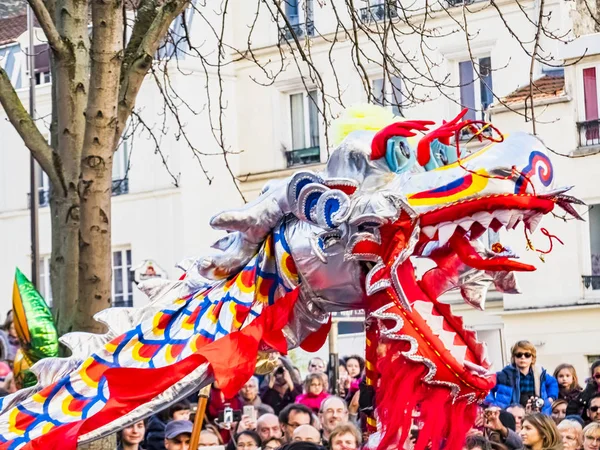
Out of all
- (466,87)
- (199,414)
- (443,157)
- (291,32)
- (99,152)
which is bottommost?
(199,414)

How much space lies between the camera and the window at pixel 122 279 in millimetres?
30516

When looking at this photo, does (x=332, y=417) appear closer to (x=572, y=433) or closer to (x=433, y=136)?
(x=572, y=433)

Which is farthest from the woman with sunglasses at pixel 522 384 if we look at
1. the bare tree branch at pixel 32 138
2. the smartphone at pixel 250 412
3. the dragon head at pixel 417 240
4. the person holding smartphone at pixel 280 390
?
the dragon head at pixel 417 240

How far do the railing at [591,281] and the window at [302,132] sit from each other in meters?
6.77

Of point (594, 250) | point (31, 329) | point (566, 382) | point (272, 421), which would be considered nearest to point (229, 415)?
point (272, 421)

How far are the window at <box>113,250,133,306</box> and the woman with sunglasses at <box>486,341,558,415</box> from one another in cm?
2032

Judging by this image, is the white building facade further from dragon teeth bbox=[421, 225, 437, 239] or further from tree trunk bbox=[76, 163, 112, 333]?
dragon teeth bbox=[421, 225, 437, 239]

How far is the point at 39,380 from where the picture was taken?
18.5ft

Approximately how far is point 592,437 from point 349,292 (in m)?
4.25

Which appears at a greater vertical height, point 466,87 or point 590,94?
point 466,87

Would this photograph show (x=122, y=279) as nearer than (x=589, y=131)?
No

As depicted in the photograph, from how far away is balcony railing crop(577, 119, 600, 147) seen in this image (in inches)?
925

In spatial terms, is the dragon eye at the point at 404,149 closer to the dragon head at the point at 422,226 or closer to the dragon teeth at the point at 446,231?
the dragon head at the point at 422,226

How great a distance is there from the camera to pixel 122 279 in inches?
1211
